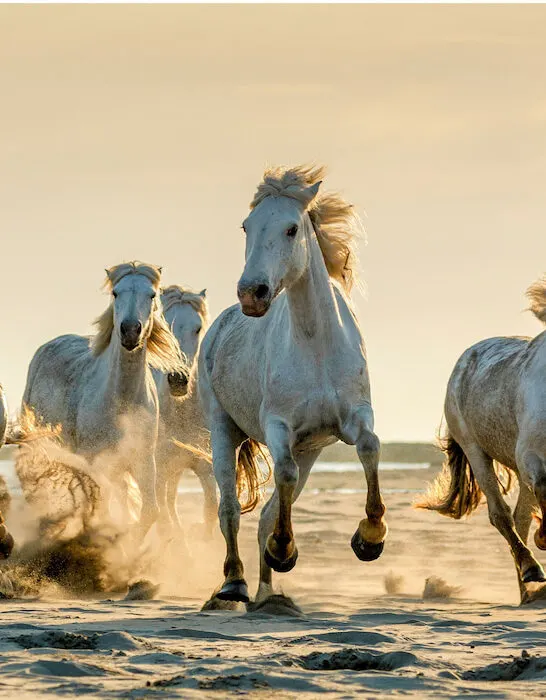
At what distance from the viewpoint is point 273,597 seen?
8398 mm

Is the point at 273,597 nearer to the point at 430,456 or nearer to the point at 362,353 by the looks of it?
the point at 362,353

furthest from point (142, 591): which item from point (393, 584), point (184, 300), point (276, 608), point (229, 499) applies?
point (184, 300)

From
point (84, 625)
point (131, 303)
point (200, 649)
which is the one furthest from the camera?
point (131, 303)

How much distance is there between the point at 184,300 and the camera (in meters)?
14.6

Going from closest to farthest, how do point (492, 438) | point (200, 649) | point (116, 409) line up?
1. point (200, 649)
2. point (492, 438)
3. point (116, 409)

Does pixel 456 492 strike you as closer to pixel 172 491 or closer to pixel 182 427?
pixel 182 427

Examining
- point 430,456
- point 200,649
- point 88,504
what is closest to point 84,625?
point 200,649

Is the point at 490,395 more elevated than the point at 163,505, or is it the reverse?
the point at 490,395

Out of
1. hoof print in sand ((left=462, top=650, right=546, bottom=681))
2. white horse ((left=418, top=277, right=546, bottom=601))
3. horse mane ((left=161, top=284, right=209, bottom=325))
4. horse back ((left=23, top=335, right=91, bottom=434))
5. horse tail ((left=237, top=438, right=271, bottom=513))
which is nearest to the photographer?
hoof print in sand ((left=462, top=650, right=546, bottom=681))

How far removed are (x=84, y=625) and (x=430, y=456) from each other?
46.6 metres

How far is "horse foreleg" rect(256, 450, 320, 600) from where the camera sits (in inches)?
352

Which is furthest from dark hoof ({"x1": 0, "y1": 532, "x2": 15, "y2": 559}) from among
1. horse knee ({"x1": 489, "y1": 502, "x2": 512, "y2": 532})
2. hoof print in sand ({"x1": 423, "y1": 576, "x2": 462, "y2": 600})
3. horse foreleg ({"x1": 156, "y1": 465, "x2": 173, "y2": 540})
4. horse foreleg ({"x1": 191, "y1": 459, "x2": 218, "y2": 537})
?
horse foreleg ({"x1": 191, "y1": 459, "x2": 218, "y2": 537})

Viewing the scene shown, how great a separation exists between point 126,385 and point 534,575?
4229 mm

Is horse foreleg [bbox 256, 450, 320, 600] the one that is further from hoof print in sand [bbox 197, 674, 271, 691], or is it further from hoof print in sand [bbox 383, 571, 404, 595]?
hoof print in sand [bbox 197, 674, 271, 691]
